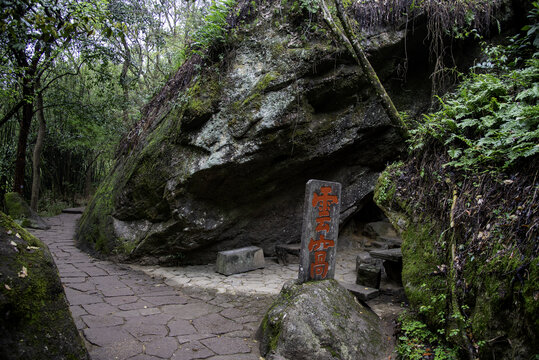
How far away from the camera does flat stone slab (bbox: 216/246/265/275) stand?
6.56 meters

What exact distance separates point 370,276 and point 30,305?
444 cm

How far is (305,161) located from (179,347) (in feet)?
15.5

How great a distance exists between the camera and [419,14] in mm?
7004

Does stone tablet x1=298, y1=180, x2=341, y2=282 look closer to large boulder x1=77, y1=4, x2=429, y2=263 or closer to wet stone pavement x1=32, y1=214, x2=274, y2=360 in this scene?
wet stone pavement x1=32, y1=214, x2=274, y2=360

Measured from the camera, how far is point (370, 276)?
16.8 ft

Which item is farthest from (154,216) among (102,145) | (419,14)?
(102,145)

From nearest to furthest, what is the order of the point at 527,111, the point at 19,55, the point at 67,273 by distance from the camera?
1. the point at 527,111
2. the point at 67,273
3. the point at 19,55

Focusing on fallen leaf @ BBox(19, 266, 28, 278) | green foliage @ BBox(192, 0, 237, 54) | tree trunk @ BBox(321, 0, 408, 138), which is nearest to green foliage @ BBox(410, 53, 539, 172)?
tree trunk @ BBox(321, 0, 408, 138)

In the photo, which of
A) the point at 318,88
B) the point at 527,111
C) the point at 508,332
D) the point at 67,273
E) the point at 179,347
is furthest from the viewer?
the point at 318,88

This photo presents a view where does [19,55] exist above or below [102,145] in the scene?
above

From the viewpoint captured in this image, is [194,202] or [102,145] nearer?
[194,202]

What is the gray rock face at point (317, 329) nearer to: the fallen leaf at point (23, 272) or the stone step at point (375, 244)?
the fallen leaf at point (23, 272)

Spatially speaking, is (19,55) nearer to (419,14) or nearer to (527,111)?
(419,14)

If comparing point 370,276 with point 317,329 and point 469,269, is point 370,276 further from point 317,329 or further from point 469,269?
point 469,269
